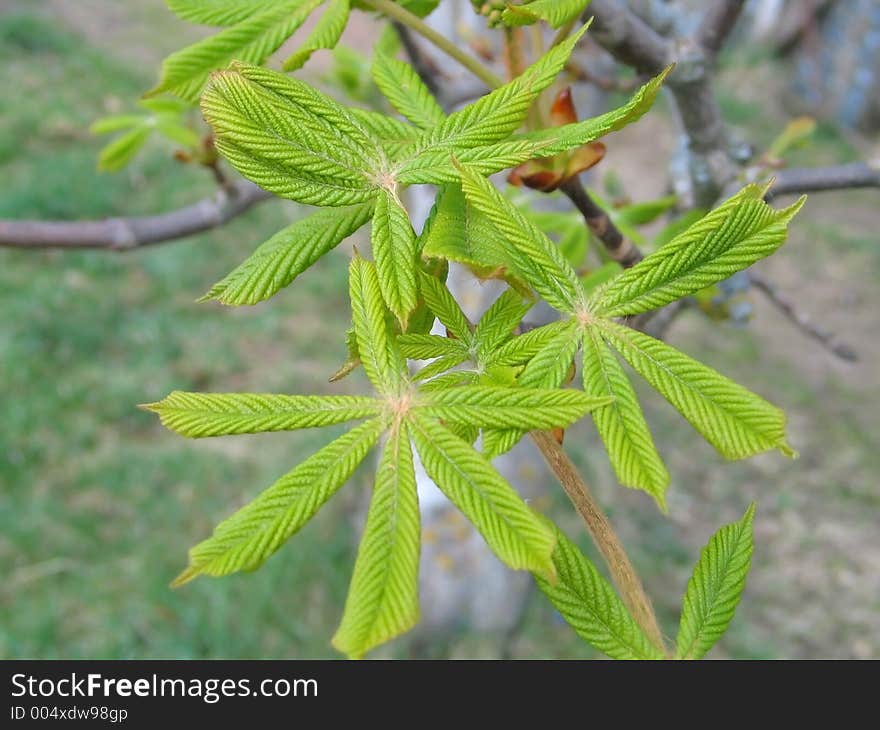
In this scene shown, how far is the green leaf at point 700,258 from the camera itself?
21.9 inches

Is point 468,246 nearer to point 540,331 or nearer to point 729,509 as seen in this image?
point 540,331

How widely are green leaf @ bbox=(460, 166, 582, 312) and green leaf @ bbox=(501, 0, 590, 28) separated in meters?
0.14

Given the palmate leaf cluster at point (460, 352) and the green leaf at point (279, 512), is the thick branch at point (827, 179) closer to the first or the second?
the palmate leaf cluster at point (460, 352)

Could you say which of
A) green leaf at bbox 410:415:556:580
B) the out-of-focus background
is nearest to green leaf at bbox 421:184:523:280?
green leaf at bbox 410:415:556:580

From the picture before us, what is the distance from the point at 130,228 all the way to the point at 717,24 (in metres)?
0.92

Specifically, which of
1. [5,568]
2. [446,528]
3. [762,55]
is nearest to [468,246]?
[446,528]

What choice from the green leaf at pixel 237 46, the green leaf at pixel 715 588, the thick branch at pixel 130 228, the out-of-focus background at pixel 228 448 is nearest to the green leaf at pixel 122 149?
the thick branch at pixel 130 228

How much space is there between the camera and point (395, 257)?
53 centimetres

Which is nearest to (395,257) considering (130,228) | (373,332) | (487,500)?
(373,332)

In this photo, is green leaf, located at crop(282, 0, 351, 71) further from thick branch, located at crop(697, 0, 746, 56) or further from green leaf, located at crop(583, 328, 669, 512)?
thick branch, located at crop(697, 0, 746, 56)

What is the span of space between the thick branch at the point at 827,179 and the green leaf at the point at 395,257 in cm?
70

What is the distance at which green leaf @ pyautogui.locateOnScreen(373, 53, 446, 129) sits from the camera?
652 mm

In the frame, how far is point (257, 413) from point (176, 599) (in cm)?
229

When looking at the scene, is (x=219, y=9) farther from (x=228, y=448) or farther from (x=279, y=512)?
(x=228, y=448)
